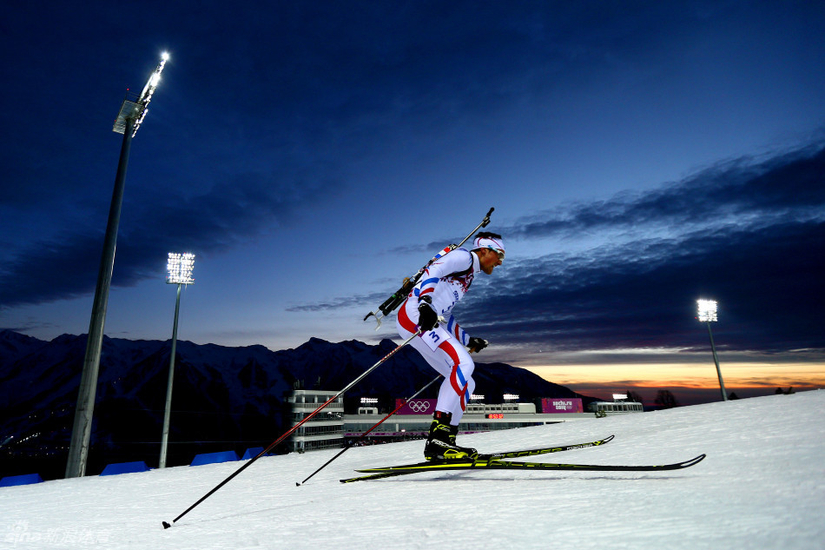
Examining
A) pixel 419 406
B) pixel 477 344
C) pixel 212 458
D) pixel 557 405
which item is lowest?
pixel 557 405

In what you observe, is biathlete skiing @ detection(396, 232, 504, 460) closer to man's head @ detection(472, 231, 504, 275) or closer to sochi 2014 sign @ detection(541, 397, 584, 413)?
man's head @ detection(472, 231, 504, 275)

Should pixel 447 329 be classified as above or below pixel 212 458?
above

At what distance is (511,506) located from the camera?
2.24m

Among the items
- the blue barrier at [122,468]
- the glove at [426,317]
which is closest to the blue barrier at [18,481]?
the blue barrier at [122,468]

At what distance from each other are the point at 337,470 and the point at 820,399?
17.9ft

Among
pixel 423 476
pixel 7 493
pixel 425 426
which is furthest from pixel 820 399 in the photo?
pixel 425 426

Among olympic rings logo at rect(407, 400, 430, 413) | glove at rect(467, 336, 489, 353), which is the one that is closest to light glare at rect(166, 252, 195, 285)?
glove at rect(467, 336, 489, 353)

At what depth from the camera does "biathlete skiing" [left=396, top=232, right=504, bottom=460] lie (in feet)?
11.9

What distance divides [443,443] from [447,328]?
3.43 ft

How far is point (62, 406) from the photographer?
17950cm

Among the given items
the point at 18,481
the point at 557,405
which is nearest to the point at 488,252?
the point at 18,481

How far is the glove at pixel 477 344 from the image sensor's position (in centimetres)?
455

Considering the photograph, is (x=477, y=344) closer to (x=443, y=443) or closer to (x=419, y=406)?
(x=443, y=443)

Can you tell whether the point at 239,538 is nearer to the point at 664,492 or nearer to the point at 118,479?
the point at 664,492
